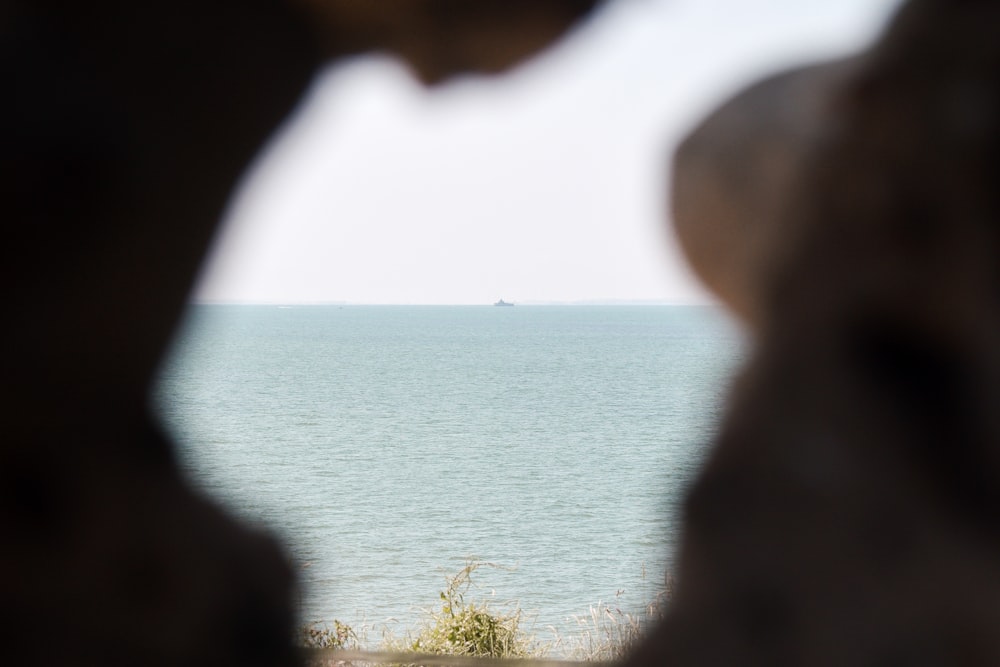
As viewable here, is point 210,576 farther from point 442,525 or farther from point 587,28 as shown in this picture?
point 442,525

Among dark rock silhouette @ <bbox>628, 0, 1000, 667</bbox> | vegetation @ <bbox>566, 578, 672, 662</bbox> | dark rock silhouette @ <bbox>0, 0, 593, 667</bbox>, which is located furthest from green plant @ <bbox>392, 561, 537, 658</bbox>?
dark rock silhouette @ <bbox>628, 0, 1000, 667</bbox>

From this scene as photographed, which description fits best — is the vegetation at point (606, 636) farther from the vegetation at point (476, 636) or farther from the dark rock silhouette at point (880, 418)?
the dark rock silhouette at point (880, 418)

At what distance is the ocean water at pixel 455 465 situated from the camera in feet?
20.3

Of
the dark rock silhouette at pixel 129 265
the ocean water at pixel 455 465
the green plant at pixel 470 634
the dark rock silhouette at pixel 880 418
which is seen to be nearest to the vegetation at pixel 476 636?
the green plant at pixel 470 634

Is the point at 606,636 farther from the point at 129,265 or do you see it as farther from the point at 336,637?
the point at 129,265

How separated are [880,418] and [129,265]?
1.13 metres

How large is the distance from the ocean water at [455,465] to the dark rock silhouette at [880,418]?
0.12 meters

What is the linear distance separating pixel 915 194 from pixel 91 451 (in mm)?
1262

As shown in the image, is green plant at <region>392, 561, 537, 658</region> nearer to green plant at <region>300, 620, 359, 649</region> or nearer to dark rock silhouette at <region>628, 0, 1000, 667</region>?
green plant at <region>300, 620, 359, 649</region>

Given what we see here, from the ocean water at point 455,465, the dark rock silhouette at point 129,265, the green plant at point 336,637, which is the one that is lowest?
the ocean water at point 455,465

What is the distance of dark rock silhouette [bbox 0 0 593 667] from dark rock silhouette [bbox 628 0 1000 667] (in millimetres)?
500

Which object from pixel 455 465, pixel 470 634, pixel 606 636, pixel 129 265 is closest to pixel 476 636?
pixel 470 634

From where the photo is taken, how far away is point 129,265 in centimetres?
155

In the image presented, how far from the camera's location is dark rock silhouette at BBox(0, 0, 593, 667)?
1.51 m
